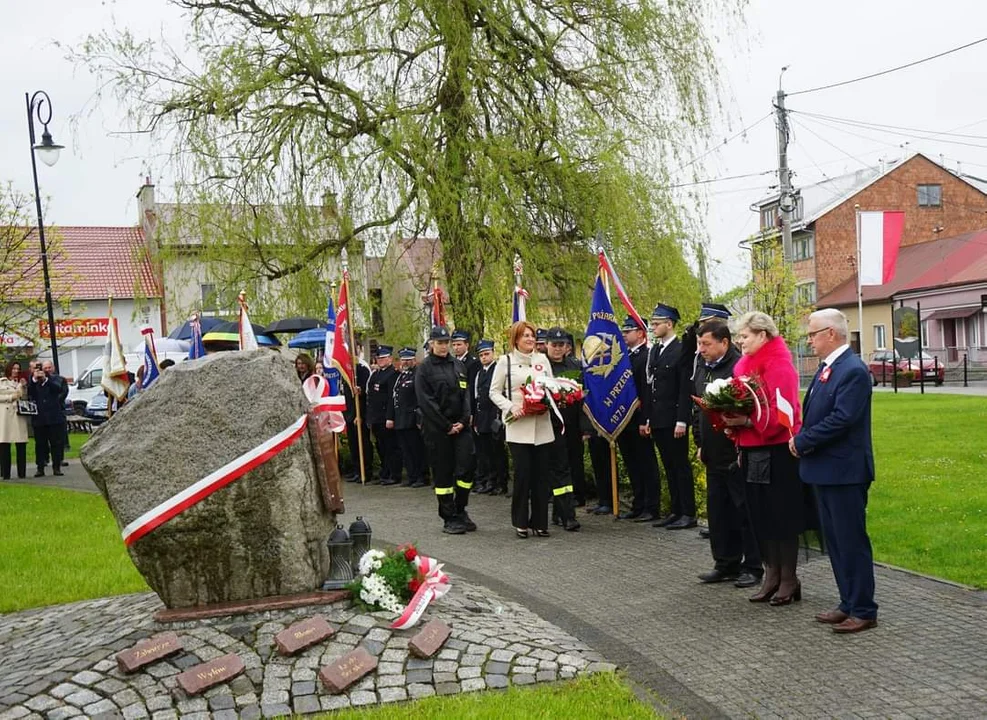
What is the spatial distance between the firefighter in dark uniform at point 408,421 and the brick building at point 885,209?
47.9 m

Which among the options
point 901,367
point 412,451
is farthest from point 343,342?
point 901,367

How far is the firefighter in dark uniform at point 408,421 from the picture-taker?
1514 cm

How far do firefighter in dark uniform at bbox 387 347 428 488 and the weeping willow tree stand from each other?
4.49 ft

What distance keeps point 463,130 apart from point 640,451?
269 inches

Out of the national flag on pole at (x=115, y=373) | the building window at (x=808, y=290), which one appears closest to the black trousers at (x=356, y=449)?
the national flag on pole at (x=115, y=373)

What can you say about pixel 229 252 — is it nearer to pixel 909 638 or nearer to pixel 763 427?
pixel 763 427

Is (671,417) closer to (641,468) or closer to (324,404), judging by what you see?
(641,468)

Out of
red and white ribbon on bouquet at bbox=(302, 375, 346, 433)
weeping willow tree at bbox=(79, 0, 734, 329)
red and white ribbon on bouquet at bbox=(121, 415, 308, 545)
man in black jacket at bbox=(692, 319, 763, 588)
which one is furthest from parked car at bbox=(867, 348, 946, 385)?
red and white ribbon on bouquet at bbox=(121, 415, 308, 545)

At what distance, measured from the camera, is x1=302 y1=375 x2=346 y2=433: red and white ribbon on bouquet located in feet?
23.1

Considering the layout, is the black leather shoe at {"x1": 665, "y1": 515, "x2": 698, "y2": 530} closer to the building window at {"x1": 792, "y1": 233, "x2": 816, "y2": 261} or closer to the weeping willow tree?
the weeping willow tree

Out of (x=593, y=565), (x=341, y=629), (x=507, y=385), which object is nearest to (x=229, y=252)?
(x=507, y=385)

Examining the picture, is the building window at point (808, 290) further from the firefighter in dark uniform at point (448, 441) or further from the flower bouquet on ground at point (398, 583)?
the flower bouquet on ground at point (398, 583)

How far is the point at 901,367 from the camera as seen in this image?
41250 mm

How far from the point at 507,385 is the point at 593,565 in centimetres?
234
